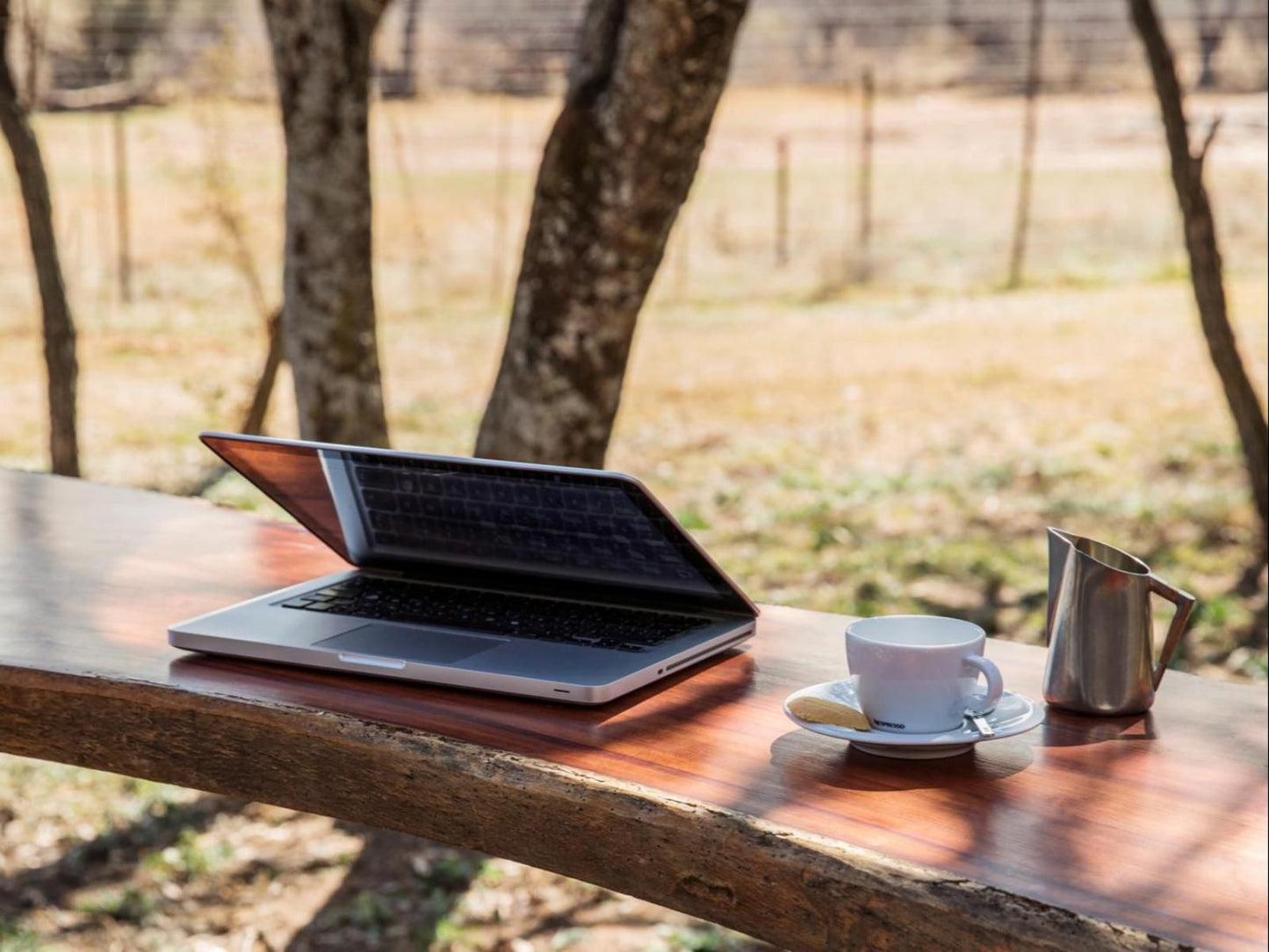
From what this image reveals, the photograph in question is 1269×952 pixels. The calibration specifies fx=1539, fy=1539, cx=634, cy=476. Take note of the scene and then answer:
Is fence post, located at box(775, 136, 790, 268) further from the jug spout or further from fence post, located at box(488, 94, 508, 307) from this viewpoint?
the jug spout

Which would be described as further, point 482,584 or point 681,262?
point 681,262

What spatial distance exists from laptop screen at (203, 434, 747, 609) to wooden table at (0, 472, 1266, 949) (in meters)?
0.12

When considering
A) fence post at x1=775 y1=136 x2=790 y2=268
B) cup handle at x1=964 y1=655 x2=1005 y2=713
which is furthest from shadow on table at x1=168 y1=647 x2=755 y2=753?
fence post at x1=775 y1=136 x2=790 y2=268

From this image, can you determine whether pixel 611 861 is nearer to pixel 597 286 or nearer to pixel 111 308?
pixel 597 286

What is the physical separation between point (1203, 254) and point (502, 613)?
3201mm

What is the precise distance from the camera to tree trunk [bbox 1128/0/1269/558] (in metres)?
4.13

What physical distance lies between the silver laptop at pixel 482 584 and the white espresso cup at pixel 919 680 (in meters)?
0.21

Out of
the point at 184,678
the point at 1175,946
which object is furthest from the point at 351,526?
the point at 1175,946

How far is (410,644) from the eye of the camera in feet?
4.76

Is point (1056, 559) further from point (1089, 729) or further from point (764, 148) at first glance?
Answer: point (764, 148)

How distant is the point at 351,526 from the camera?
1.65 meters

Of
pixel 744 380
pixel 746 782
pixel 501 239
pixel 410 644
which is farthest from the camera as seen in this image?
pixel 501 239

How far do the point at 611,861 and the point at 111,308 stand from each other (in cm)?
920

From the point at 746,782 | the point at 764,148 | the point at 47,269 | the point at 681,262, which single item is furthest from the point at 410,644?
the point at 764,148
